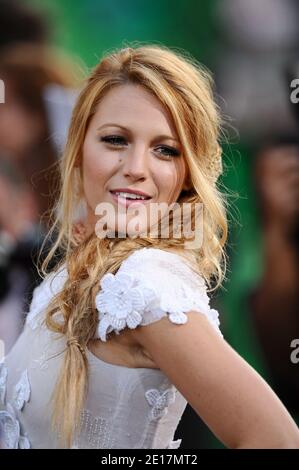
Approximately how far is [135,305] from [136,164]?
0.31 metres

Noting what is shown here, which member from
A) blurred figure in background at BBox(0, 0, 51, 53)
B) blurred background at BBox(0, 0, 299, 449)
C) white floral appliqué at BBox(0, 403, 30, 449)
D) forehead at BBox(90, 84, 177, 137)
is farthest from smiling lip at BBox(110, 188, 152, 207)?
blurred figure in background at BBox(0, 0, 51, 53)

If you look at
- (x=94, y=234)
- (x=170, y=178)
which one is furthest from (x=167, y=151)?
(x=94, y=234)

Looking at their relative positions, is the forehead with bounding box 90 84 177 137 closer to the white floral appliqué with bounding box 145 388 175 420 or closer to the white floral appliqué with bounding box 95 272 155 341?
the white floral appliqué with bounding box 95 272 155 341

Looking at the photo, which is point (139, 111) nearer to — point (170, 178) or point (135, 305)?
point (170, 178)

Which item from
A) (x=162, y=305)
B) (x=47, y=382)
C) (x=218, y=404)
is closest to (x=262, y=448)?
(x=218, y=404)

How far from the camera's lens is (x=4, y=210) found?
2.27 m

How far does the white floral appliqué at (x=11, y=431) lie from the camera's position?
4.16 feet

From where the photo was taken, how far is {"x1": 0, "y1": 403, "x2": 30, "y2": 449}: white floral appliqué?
4.16 ft

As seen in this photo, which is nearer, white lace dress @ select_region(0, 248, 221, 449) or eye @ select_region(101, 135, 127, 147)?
white lace dress @ select_region(0, 248, 221, 449)

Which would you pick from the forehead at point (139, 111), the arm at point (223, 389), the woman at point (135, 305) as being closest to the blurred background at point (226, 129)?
the woman at point (135, 305)

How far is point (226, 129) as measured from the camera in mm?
2180

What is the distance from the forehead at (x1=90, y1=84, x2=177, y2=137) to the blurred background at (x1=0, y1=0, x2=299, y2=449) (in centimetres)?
93

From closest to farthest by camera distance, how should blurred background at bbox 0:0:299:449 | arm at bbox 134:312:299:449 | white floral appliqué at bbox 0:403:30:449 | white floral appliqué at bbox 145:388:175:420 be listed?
arm at bbox 134:312:299:449, white floral appliqué at bbox 145:388:175:420, white floral appliqué at bbox 0:403:30:449, blurred background at bbox 0:0:299:449
